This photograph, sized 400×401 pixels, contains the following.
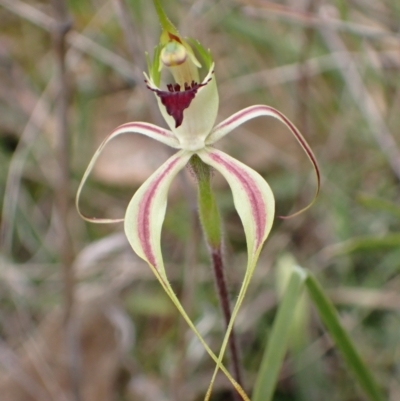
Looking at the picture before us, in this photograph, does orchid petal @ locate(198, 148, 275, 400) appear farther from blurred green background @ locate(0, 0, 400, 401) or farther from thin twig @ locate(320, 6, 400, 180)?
thin twig @ locate(320, 6, 400, 180)

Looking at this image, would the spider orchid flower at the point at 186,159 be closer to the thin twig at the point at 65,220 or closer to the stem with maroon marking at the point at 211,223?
the stem with maroon marking at the point at 211,223

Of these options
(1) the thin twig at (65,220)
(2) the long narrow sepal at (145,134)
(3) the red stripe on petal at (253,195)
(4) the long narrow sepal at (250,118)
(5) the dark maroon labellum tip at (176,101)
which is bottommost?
(3) the red stripe on petal at (253,195)

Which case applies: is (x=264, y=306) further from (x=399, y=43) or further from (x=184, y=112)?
(x=184, y=112)

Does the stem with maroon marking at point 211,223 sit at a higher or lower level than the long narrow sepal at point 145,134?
lower

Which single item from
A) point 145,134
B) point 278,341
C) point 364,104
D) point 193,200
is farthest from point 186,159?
point 364,104

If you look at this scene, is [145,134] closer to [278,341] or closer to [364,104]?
[278,341]

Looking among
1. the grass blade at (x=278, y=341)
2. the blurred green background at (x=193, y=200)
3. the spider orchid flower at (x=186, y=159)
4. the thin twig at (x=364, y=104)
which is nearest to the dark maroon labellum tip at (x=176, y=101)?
the spider orchid flower at (x=186, y=159)
